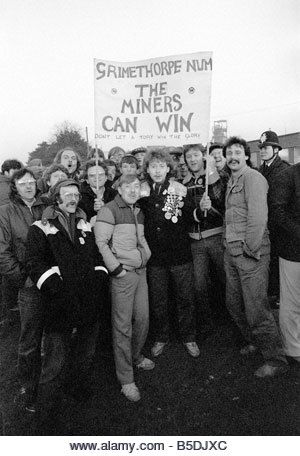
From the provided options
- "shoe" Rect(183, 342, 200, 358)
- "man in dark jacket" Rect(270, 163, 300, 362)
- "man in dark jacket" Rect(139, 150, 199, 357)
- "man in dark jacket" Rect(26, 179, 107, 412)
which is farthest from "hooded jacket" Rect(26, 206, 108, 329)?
"man in dark jacket" Rect(270, 163, 300, 362)

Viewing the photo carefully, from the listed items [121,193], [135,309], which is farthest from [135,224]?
[135,309]

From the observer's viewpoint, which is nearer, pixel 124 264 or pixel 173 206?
pixel 124 264

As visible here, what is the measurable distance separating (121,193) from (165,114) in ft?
3.55

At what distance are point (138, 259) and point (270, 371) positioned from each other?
1.72 metres

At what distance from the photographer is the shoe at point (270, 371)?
3461 millimetres

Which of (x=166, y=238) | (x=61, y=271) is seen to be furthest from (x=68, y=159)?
(x=61, y=271)

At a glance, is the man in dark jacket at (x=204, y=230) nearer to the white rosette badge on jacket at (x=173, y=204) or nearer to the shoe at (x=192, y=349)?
the white rosette badge on jacket at (x=173, y=204)

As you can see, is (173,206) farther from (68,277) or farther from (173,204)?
(68,277)

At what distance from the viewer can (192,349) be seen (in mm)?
3988

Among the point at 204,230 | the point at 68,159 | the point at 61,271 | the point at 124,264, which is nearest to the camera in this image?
the point at 61,271

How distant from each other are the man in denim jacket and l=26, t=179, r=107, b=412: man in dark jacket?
143 cm

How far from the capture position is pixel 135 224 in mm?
3553
